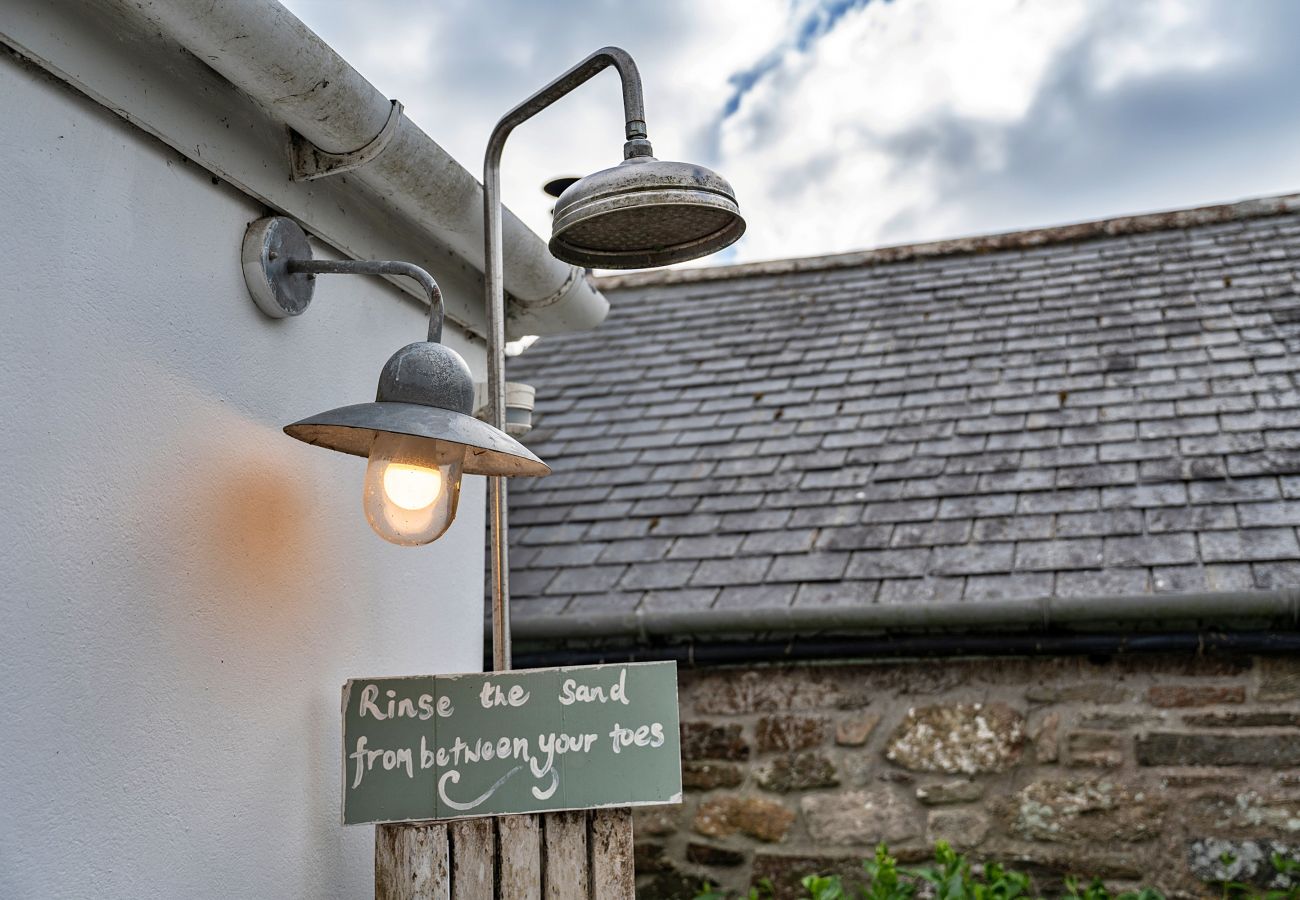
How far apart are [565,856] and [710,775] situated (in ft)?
8.30

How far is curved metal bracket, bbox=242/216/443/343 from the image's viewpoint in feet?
7.41

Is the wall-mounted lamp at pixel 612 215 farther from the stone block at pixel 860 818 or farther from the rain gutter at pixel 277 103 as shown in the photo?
the stone block at pixel 860 818

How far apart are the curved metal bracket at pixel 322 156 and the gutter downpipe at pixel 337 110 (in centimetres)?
1

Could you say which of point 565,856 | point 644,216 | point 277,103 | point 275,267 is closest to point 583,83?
point 644,216

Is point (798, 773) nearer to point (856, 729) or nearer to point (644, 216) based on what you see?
point (856, 729)

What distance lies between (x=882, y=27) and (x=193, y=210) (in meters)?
5.89

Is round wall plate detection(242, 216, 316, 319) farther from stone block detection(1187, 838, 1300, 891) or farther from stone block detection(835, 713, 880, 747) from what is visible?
stone block detection(1187, 838, 1300, 891)

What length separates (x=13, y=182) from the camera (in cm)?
176

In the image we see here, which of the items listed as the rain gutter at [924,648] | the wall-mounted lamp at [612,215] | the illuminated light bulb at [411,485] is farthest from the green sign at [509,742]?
the rain gutter at [924,648]

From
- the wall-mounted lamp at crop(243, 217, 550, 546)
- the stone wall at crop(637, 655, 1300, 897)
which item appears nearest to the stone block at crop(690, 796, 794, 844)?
the stone wall at crop(637, 655, 1300, 897)

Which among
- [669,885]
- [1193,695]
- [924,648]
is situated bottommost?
[669,885]

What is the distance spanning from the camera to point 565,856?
84.2 inches

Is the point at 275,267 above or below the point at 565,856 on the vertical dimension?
above

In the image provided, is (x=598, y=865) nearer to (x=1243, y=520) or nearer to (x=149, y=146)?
(x=149, y=146)
